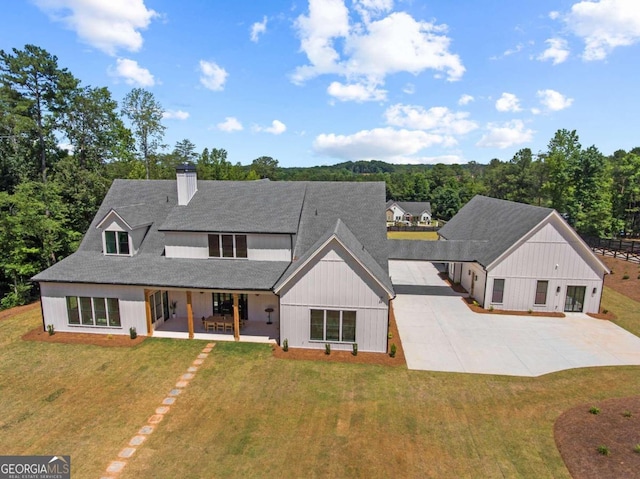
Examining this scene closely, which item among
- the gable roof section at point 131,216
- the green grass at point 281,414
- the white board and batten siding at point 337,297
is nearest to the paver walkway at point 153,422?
the green grass at point 281,414

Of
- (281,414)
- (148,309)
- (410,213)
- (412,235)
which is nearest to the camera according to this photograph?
(281,414)

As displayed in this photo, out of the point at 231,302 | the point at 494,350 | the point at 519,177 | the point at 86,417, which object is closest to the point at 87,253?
the point at 231,302

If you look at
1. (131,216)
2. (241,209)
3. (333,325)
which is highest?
(241,209)

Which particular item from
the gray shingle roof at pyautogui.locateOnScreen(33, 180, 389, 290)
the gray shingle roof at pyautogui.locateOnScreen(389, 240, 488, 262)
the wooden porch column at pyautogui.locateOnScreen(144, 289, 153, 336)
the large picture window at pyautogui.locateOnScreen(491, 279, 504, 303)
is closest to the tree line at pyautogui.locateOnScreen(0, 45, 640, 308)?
the gray shingle roof at pyautogui.locateOnScreen(33, 180, 389, 290)

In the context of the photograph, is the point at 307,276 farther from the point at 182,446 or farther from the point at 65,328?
the point at 65,328

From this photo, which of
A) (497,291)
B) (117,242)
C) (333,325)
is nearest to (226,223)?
(117,242)

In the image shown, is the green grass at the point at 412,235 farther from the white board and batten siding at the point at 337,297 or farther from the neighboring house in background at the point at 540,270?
the white board and batten siding at the point at 337,297

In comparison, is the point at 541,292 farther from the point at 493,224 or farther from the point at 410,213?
the point at 410,213
